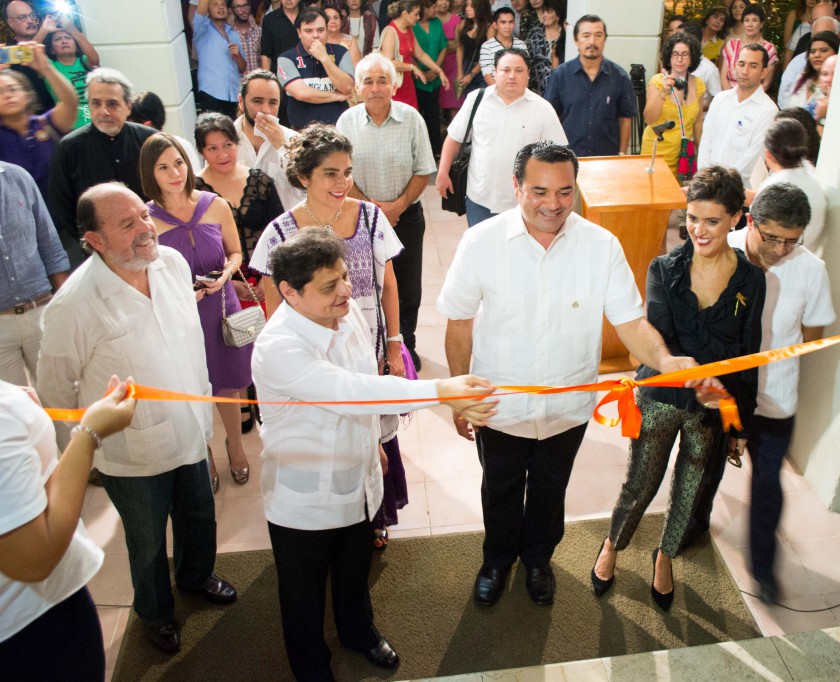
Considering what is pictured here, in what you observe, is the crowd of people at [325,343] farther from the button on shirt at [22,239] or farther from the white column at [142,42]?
the white column at [142,42]

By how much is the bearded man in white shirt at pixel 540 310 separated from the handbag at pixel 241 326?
1.13m

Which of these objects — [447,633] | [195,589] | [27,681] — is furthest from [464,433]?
[27,681]

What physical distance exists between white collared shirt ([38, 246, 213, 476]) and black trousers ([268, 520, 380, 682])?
0.54 m

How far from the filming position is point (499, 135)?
494cm

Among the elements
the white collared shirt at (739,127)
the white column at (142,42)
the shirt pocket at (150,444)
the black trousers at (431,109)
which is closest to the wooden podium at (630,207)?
the white collared shirt at (739,127)

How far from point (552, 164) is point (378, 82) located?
2.02 m

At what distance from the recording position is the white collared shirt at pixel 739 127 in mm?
5305

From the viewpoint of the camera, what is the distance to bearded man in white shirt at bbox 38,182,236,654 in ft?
8.53

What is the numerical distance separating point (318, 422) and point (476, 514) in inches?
61.0

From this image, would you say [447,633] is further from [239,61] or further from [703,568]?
[239,61]

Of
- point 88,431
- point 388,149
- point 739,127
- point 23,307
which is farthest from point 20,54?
point 739,127

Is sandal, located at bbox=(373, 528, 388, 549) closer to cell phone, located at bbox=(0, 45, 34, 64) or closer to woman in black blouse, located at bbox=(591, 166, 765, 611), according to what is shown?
woman in black blouse, located at bbox=(591, 166, 765, 611)

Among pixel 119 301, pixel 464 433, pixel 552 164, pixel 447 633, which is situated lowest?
pixel 447 633

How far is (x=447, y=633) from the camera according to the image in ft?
10.2
